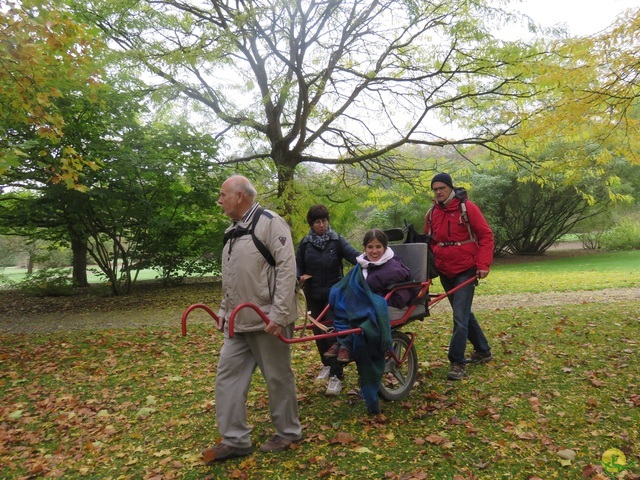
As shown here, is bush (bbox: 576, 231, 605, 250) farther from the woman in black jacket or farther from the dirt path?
the woman in black jacket

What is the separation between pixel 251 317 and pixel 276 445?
3.28 ft

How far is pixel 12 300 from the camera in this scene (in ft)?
42.7

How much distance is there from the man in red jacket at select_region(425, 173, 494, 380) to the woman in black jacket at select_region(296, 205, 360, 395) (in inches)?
38.0

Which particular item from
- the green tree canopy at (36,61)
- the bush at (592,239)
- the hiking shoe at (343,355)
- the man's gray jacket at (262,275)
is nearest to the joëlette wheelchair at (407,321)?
the hiking shoe at (343,355)

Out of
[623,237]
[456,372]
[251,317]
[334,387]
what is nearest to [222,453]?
[251,317]

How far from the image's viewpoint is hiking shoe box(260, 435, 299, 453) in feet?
10.9

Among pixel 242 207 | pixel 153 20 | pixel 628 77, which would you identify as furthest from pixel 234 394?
pixel 153 20

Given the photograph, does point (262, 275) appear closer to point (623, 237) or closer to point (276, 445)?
point (276, 445)

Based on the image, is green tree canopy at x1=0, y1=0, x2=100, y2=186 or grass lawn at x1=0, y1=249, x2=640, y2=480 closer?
grass lawn at x1=0, y1=249, x2=640, y2=480

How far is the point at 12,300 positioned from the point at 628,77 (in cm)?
1504

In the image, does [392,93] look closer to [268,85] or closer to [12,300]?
[268,85]

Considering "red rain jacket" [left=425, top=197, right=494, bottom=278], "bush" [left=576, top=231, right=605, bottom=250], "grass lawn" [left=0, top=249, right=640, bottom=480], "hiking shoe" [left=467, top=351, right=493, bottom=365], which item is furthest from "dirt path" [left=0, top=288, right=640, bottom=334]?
"bush" [left=576, top=231, right=605, bottom=250]

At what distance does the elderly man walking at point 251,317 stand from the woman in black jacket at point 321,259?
3.70 ft

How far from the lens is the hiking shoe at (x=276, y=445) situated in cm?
331
